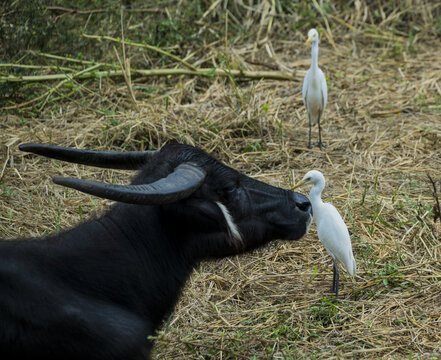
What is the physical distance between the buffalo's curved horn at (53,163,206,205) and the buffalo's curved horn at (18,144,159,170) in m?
0.41

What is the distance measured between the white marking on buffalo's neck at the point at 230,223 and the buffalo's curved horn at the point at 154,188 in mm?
241

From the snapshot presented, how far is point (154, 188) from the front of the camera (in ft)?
9.57

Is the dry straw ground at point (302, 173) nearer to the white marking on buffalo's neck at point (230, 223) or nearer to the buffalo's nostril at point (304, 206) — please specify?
the white marking on buffalo's neck at point (230, 223)

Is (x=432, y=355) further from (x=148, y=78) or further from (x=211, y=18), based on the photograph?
(x=211, y=18)

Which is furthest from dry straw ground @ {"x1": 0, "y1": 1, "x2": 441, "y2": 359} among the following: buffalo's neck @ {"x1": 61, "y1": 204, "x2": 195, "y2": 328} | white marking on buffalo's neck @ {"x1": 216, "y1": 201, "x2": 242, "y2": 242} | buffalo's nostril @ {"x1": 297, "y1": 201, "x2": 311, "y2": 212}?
buffalo's nostril @ {"x1": 297, "y1": 201, "x2": 311, "y2": 212}

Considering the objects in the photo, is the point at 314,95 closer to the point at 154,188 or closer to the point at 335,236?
the point at 335,236

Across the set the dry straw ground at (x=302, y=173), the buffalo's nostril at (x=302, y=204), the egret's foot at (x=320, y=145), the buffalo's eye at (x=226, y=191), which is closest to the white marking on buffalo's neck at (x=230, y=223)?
the buffalo's eye at (x=226, y=191)

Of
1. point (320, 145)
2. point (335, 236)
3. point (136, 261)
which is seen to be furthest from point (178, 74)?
point (136, 261)

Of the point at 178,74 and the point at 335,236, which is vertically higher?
the point at 335,236

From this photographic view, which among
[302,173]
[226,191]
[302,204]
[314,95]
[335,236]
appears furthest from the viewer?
[314,95]

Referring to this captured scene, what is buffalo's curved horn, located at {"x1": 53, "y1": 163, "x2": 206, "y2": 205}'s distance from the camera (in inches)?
108

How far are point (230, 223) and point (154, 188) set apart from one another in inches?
26.2

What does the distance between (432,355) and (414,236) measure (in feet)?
4.60

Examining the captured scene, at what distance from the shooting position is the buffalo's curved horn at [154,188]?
2.75 meters
